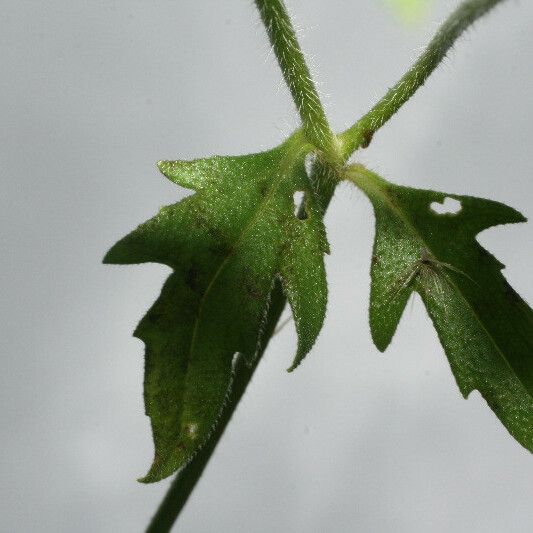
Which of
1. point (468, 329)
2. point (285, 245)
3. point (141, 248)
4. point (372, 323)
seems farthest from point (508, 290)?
point (141, 248)

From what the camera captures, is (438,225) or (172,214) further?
(438,225)

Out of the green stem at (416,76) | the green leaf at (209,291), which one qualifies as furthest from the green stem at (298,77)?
the green leaf at (209,291)

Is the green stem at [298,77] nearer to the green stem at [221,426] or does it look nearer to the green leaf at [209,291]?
the green stem at [221,426]

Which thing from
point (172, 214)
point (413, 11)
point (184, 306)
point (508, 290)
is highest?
point (413, 11)

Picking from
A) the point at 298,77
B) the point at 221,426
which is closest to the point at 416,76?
the point at 298,77

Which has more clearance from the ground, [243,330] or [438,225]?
[438,225]

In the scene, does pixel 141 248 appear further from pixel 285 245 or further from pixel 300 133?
pixel 300 133

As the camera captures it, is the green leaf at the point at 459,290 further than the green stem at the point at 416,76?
Yes
